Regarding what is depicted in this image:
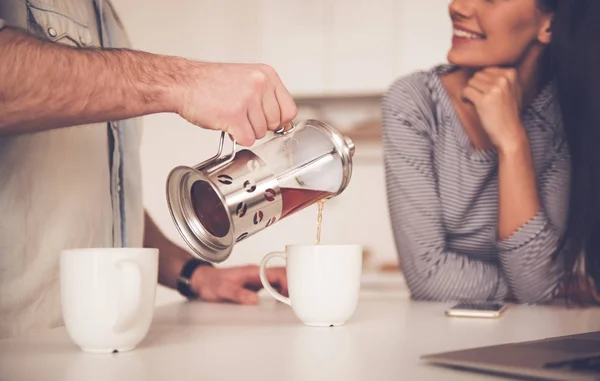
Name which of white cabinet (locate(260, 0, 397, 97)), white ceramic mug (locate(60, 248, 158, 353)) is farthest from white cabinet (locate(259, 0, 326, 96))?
white ceramic mug (locate(60, 248, 158, 353))

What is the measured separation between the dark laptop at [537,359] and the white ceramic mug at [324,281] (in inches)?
9.4

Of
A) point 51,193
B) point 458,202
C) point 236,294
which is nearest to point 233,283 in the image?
point 236,294

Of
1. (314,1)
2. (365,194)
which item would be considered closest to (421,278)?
(365,194)

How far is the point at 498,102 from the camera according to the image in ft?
4.40

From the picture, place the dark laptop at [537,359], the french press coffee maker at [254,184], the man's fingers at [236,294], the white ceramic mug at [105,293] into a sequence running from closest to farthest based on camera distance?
the dark laptop at [537,359], the white ceramic mug at [105,293], the french press coffee maker at [254,184], the man's fingers at [236,294]

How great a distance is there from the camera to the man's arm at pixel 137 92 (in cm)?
68

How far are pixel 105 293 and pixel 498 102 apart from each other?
0.99m

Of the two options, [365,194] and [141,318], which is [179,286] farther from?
[365,194]

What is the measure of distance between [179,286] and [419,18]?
2049 mm

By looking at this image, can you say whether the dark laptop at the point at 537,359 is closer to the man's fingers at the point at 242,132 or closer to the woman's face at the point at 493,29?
the man's fingers at the point at 242,132

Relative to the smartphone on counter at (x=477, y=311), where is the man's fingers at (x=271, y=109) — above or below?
above

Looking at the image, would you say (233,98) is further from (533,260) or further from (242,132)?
(533,260)

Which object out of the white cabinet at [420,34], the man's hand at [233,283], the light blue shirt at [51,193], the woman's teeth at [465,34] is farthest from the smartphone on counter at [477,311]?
the white cabinet at [420,34]

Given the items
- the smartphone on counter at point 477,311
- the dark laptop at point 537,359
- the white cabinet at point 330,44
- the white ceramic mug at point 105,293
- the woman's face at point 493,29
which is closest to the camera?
the dark laptop at point 537,359
